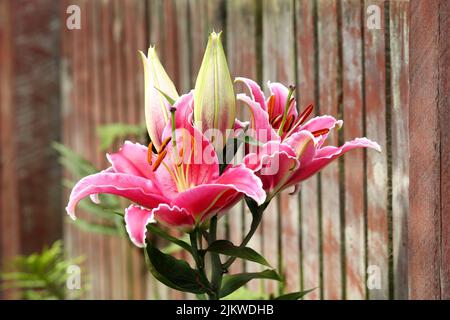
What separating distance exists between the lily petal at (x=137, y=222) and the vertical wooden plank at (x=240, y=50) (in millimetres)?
1139

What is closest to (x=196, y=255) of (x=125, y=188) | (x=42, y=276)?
(x=125, y=188)

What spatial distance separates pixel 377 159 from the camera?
195 cm

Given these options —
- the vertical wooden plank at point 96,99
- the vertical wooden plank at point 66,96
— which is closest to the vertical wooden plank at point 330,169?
the vertical wooden plank at point 96,99

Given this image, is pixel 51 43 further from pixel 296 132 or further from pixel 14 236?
pixel 296 132

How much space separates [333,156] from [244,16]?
122 centimetres

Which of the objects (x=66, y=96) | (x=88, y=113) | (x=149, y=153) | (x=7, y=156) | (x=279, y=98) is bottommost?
(x=149, y=153)

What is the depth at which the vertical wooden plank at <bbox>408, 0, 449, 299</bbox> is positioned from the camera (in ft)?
5.33

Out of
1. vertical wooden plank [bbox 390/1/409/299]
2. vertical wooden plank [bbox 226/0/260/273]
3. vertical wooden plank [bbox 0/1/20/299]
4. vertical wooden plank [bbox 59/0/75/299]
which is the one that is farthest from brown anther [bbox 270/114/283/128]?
vertical wooden plank [bbox 0/1/20/299]

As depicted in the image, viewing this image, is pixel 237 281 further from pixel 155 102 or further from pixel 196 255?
pixel 155 102

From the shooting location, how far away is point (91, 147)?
3.74 meters

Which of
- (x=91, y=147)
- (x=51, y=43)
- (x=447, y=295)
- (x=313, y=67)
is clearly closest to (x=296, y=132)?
(x=447, y=295)

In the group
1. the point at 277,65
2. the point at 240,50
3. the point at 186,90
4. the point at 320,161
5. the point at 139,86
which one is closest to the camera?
the point at 320,161

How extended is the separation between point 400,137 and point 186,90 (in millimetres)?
1139

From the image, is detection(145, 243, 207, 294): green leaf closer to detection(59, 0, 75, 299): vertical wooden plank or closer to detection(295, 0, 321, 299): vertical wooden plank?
detection(295, 0, 321, 299): vertical wooden plank
